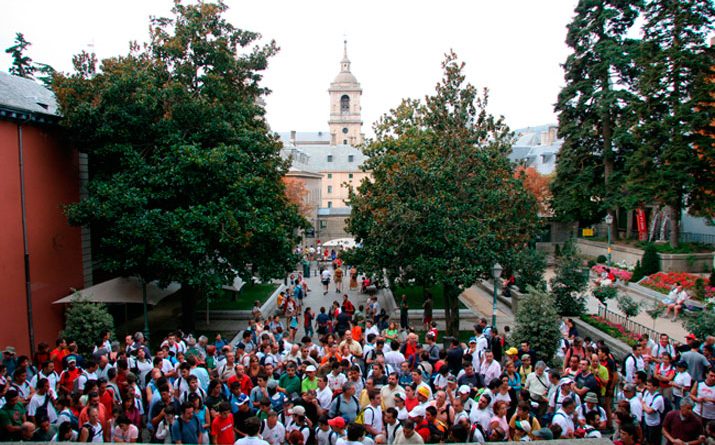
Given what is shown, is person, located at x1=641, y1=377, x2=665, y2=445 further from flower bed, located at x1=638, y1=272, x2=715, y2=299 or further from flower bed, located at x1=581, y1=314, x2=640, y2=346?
flower bed, located at x1=638, y1=272, x2=715, y2=299

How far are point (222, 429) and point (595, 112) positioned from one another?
36949mm

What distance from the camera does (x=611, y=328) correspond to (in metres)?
19.0

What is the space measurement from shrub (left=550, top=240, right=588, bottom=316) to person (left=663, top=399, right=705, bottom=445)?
1285cm

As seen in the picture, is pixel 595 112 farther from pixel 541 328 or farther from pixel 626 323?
pixel 541 328

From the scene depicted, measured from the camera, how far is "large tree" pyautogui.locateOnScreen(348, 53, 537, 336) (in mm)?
17312

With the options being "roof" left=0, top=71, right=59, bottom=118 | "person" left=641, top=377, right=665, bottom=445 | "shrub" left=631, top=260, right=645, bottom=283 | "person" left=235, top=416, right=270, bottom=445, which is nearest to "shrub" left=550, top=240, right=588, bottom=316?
"shrub" left=631, top=260, right=645, bottom=283

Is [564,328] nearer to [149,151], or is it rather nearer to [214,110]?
[214,110]

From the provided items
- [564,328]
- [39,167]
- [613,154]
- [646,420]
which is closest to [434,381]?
[646,420]

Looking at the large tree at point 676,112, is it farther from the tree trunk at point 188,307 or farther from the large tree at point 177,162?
the tree trunk at point 188,307

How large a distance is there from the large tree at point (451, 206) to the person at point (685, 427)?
28.6ft

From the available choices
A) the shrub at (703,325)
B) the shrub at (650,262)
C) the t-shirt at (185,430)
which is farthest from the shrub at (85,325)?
the shrub at (650,262)

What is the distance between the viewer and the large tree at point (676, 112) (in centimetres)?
2922

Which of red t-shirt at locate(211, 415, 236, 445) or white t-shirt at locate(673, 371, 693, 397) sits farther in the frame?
white t-shirt at locate(673, 371, 693, 397)

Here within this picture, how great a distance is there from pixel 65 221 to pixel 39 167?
2.29 metres
